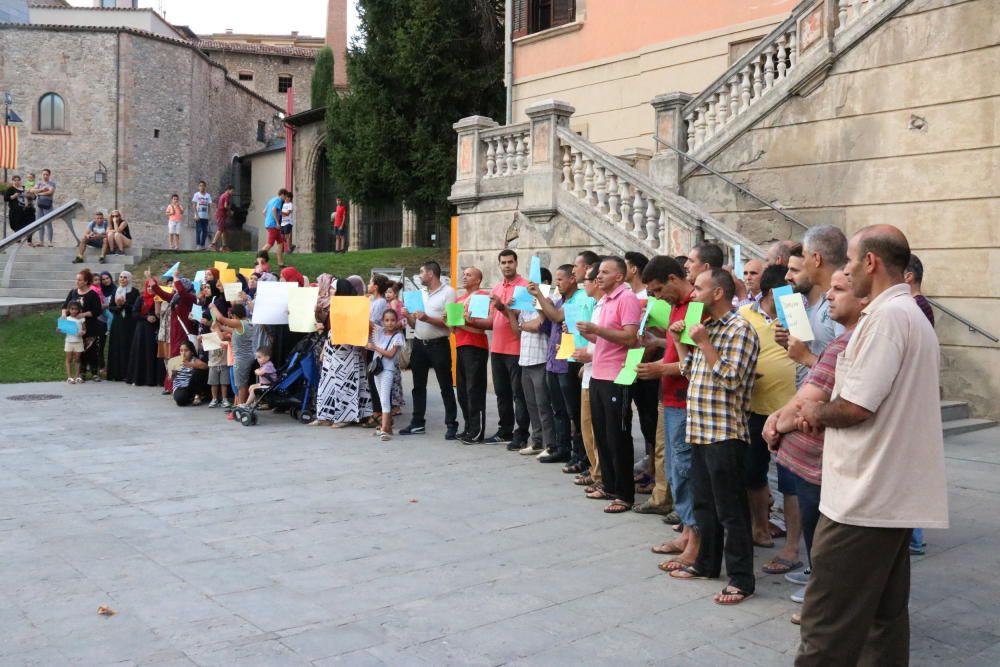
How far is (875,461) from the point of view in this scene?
3.37 m

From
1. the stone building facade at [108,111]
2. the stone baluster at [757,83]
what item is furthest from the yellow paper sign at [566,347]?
the stone building facade at [108,111]

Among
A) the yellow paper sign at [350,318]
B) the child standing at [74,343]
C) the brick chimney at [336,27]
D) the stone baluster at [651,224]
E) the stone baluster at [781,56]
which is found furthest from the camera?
the brick chimney at [336,27]

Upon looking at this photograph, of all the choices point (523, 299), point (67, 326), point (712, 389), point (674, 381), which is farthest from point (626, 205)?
point (67, 326)

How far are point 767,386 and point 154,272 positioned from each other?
811 inches

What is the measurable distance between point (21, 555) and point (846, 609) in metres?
4.97

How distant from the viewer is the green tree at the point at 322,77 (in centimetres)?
4322

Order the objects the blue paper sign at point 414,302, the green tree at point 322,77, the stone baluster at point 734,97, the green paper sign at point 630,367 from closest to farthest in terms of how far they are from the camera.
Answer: the green paper sign at point 630,367 < the blue paper sign at point 414,302 < the stone baluster at point 734,97 < the green tree at point 322,77

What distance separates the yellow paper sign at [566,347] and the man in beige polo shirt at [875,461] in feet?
14.9

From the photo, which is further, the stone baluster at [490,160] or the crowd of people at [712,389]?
the stone baluster at [490,160]

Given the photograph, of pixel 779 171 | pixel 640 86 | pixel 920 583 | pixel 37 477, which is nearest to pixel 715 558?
pixel 920 583

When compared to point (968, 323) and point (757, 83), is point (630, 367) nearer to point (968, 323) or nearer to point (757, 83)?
point (968, 323)

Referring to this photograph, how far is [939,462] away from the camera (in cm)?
341

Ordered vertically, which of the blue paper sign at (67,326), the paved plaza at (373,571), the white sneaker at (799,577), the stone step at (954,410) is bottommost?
the paved plaza at (373,571)

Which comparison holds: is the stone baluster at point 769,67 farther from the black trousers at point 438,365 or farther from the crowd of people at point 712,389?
the black trousers at point 438,365
